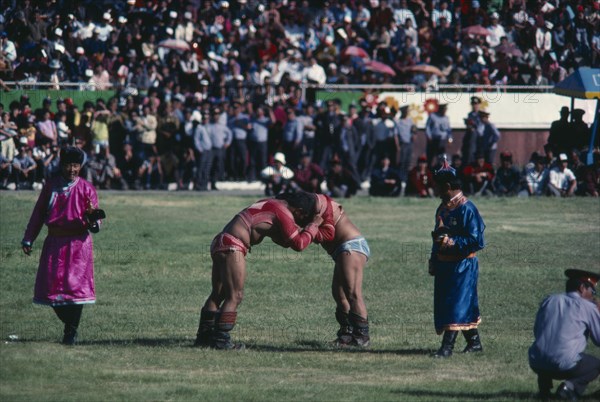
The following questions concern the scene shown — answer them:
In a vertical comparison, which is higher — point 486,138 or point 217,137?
point 486,138

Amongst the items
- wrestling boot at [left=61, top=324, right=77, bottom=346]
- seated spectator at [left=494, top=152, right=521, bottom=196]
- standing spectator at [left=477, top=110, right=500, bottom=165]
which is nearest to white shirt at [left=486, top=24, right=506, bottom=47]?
standing spectator at [left=477, top=110, right=500, bottom=165]

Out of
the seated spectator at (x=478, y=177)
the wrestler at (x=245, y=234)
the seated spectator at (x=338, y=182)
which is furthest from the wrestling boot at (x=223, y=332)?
the seated spectator at (x=478, y=177)

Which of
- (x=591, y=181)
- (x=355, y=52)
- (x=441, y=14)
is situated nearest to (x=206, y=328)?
(x=591, y=181)

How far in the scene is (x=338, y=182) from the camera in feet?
78.1

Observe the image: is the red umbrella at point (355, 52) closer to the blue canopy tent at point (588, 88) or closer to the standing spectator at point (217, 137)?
the standing spectator at point (217, 137)

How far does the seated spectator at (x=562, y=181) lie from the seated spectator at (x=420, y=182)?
96.7 inches

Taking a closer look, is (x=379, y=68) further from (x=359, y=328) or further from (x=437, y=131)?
(x=359, y=328)

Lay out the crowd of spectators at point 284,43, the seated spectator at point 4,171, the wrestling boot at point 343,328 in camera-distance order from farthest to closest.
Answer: the crowd of spectators at point 284,43, the seated spectator at point 4,171, the wrestling boot at point 343,328

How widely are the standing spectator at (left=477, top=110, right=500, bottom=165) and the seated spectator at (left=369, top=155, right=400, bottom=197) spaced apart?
2.43 metres

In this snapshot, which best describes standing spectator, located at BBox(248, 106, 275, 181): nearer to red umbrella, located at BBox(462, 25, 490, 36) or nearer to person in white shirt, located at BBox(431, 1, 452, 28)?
red umbrella, located at BBox(462, 25, 490, 36)

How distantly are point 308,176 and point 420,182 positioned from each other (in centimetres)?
258

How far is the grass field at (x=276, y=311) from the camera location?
913cm

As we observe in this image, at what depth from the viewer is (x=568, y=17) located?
29.7 metres

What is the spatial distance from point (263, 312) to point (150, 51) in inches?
583
